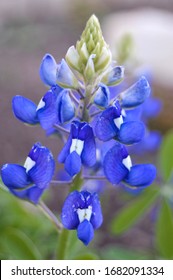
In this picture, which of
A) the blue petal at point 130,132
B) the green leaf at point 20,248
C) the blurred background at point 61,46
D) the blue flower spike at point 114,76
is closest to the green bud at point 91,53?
the blue flower spike at point 114,76

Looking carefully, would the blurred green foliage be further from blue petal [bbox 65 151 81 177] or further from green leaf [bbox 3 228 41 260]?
blue petal [bbox 65 151 81 177]

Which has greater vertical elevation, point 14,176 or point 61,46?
point 61,46

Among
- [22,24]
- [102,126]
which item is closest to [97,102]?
[102,126]

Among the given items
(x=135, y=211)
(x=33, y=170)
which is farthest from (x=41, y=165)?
(x=135, y=211)

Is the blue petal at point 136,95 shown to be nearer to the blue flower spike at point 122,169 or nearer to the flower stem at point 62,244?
the blue flower spike at point 122,169

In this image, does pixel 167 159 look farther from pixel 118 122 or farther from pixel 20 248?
pixel 118 122
